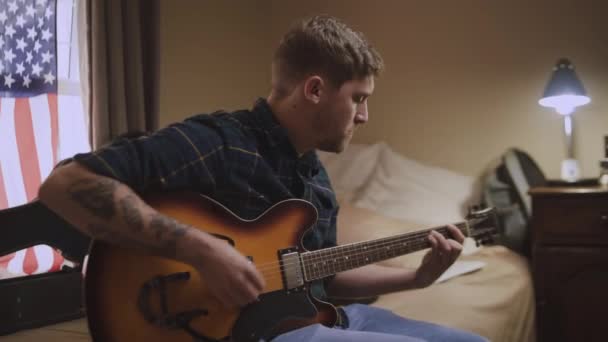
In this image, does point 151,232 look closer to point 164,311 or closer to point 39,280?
point 164,311

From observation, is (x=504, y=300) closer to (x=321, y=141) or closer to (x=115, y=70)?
(x=321, y=141)

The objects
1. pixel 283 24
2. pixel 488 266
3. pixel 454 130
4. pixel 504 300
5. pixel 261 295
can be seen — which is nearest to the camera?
pixel 261 295

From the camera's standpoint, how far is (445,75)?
2.41m

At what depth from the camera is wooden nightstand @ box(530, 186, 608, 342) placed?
5.45ft

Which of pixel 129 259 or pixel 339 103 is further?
pixel 339 103

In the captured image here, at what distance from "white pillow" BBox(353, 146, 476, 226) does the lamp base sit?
389 mm

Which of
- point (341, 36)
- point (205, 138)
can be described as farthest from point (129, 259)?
point (341, 36)

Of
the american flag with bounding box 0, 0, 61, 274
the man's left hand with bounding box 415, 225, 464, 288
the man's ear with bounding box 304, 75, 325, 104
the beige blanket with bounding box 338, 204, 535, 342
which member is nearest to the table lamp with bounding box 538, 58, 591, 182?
the beige blanket with bounding box 338, 204, 535, 342

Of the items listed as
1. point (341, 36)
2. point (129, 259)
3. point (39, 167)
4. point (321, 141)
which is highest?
point (341, 36)

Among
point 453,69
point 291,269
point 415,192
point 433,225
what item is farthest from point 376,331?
point 453,69

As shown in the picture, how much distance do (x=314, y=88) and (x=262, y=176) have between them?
219mm

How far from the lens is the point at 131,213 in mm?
724

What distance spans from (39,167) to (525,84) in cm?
213

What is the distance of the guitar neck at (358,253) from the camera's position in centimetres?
96
